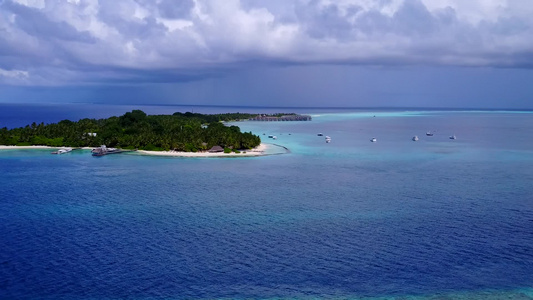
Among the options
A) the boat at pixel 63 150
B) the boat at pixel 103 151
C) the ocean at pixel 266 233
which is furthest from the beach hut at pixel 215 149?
the boat at pixel 63 150

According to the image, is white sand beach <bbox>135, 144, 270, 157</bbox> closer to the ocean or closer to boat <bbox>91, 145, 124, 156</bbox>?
boat <bbox>91, 145, 124, 156</bbox>

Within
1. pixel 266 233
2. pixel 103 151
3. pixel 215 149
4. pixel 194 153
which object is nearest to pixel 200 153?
pixel 194 153

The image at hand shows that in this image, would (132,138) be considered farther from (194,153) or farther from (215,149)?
(215,149)

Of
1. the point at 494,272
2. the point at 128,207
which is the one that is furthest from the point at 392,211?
the point at 128,207

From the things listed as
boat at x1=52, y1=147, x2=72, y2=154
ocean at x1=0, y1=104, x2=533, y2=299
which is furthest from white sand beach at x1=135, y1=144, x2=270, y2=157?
ocean at x1=0, y1=104, x2=533, y2=299

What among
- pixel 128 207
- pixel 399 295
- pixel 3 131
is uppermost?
pixel 3 131

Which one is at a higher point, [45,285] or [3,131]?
[3,131]

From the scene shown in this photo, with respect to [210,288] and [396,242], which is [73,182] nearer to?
[210,288]

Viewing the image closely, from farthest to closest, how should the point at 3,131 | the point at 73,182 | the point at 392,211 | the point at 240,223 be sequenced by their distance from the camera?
the point at 3,131
the point at 73,182
the point at 392,211
the point at 240,223

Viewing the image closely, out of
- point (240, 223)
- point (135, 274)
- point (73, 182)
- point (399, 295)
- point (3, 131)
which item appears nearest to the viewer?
point (399, 295)

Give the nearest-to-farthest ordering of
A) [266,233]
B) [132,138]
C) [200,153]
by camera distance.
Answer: [266,233] < [200,153] < [132,138]
